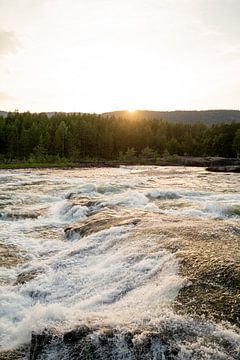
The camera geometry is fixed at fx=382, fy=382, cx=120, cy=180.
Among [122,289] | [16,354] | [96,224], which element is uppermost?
[122,289]

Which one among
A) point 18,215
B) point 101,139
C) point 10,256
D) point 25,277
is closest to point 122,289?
point 25,277

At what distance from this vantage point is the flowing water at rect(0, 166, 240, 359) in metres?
6.15

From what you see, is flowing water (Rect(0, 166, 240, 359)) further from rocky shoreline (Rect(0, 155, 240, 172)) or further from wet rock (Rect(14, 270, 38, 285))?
rocky shoreline (Rect(0, 155, 240, 172))

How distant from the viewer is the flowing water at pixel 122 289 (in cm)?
615

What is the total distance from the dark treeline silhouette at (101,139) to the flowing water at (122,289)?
65.0 metres

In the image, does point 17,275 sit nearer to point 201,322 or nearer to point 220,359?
point 201,322

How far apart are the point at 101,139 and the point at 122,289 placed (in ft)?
316

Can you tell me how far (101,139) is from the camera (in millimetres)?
103938

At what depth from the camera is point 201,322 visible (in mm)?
6516

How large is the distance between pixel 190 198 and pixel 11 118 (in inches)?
3812

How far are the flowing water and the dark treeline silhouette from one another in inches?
2560

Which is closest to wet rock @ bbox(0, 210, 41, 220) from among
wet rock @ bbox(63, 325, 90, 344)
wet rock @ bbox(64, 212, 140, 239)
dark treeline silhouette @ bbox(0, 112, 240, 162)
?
wet rock @ bbox(64, 212, 140, 239)

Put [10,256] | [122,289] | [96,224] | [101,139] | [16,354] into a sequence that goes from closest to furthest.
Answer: [16,354]
[122,289]
[10,256]
[96,224]
[101,139]

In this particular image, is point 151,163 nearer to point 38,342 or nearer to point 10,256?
point 10,256
